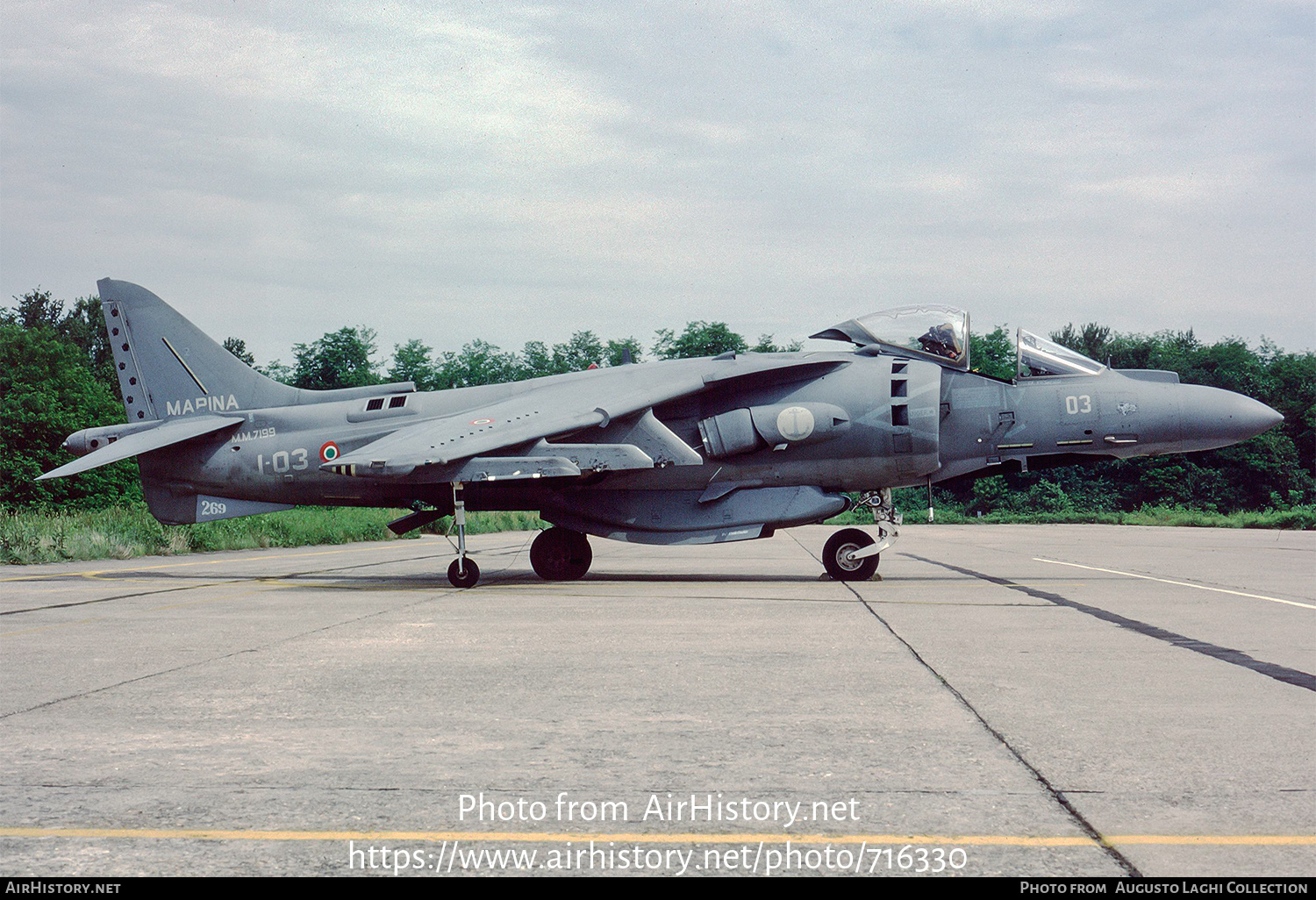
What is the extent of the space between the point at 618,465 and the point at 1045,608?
18.2ft

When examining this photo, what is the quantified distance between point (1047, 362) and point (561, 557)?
282 inches

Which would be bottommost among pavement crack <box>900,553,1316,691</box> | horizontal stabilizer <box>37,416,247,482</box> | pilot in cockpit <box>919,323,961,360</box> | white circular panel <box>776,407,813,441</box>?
pavement crack <box>900,553,1316,691</box>

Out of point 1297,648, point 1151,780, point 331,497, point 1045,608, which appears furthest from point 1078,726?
point 331,497

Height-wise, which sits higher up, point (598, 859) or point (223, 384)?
point (223, 384)

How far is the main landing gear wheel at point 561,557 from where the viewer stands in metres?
15.3

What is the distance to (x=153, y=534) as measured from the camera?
24.5 m

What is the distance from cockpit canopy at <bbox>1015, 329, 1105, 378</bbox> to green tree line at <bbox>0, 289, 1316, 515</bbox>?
2974cm

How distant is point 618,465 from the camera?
45.3 feet

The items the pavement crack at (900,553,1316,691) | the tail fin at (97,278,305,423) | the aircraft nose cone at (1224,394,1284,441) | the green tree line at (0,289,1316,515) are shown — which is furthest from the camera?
the green tree line at (0,289,1316,515)

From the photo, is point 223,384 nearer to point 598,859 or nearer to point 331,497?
point 331,497

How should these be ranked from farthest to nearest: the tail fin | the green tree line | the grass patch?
the green tree line, the grass patch, the tail fin

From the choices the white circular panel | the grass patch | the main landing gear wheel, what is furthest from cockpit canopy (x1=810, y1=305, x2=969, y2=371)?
the grass patch

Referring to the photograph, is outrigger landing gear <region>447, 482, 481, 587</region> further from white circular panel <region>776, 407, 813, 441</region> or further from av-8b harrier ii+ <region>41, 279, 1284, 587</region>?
white circular panel <region>776, 407, 813, 441</region>

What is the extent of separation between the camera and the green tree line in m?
55.0
